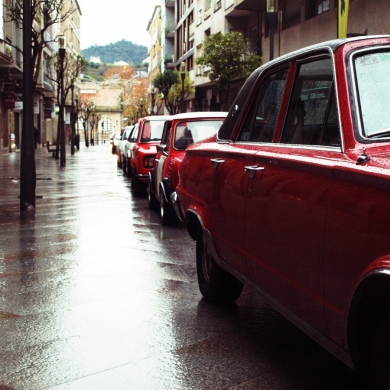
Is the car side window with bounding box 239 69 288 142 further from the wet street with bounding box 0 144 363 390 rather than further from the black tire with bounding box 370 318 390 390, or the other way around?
the black tire with bounding box 370 318 390 390

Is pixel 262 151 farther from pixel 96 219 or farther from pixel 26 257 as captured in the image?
pixel 96 219

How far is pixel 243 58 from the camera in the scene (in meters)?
35.3

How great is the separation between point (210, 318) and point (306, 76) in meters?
2.05

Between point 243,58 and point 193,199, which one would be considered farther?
point 243,58

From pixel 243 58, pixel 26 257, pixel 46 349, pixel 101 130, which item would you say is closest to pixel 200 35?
pixel 243 58

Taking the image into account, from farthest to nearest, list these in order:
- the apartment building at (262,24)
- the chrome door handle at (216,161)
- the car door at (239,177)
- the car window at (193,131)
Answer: the apartment building at (262,24)
the car window at (193,131)
the chrome door handle at (216,161)
the car door at (239,177)

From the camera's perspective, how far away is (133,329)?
17.5 feet

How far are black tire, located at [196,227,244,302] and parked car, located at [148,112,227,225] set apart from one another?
194 inches

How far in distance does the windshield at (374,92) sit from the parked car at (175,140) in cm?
740

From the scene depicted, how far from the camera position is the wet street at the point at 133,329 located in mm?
4270

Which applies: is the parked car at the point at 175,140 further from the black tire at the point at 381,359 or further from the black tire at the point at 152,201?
the black tire at the point at 381,359

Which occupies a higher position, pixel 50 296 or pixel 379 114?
pixel 379 114

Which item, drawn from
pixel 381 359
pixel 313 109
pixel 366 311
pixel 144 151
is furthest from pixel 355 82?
pixel 144 151

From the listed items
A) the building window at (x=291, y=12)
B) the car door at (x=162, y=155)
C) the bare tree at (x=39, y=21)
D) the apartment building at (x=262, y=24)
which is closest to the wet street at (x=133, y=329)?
the car door at (x=162, y=155)
